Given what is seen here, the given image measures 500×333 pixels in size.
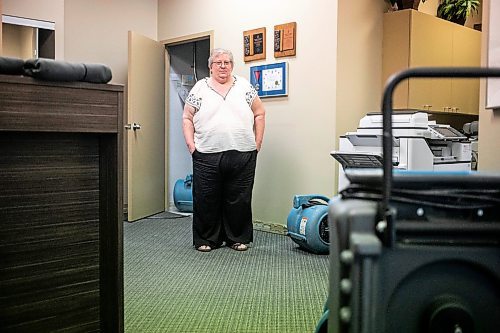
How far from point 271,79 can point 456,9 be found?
1.98 meters

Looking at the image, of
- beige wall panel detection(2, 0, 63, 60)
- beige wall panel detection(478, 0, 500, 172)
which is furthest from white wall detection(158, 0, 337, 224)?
beige wall panel detection(2, 0, 63, 60)

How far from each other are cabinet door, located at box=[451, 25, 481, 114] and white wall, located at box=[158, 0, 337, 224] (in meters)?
1.53

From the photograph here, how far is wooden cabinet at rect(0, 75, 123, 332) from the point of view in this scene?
1.41m

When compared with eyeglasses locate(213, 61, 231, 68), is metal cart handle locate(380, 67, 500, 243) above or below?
below

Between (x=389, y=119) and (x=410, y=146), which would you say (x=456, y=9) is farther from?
(x=389, y=119)

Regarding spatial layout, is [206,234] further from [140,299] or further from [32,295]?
[32,295]

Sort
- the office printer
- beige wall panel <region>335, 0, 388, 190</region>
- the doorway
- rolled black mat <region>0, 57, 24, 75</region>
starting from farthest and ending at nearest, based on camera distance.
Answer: the doorway < beige wall panel <region>335, 0, 388, 190</region> < the office printer < rolled black mat <region>0, 57, 24, 75</region>

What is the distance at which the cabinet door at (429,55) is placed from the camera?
Answer: 4.45 meters

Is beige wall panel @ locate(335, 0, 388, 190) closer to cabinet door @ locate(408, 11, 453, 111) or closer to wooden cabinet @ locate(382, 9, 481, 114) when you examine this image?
wooden cabinet @ locate(382, 9, 481, 114)

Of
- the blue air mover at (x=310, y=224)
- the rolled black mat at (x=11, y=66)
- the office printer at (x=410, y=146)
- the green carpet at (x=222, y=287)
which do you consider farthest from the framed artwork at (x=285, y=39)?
the rolled black mat at (x=11, y=66)

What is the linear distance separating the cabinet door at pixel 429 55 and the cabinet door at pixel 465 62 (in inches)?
4.6

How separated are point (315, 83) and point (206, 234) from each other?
1497 millimetres

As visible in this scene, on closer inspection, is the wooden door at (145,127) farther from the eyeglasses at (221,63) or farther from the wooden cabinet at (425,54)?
the wooden cabinet at (425,54)

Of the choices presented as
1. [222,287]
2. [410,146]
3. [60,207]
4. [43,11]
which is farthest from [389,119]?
[43,11]
